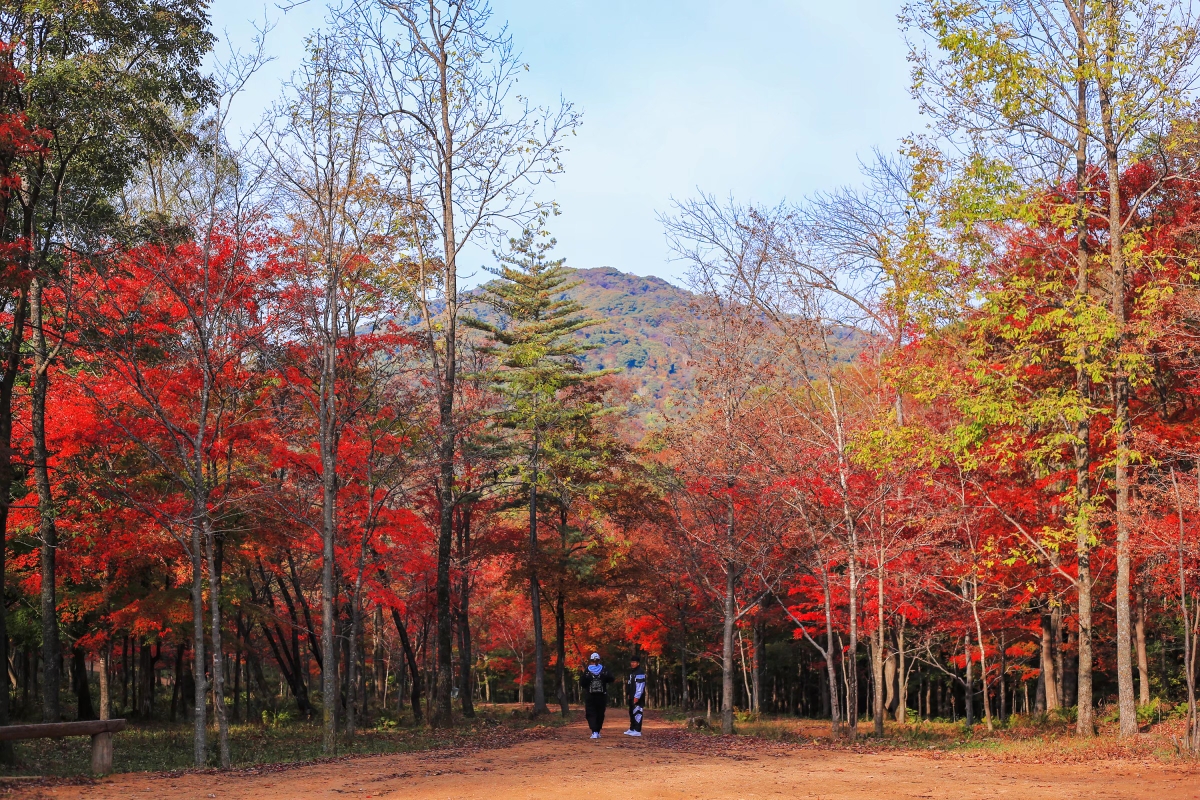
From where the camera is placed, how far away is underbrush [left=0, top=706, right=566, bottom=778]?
1366 cm

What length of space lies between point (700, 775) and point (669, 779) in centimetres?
58

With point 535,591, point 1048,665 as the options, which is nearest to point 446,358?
point 535,591

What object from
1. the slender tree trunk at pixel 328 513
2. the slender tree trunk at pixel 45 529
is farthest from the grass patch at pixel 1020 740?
the slender tree trunk at pixel 45 529

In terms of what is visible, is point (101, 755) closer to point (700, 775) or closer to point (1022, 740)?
point (700, 775)

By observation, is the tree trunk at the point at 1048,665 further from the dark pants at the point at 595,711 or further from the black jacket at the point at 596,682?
the dark pants at the point at 595,711

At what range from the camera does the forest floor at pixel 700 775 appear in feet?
30.0

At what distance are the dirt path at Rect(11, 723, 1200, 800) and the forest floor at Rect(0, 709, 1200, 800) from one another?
0.05 feet

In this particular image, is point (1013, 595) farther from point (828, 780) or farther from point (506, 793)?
point (506, 793)

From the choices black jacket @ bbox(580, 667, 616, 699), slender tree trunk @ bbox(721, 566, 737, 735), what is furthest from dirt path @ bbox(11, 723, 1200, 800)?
slender tree trunk @ bbox(721, 566, 737, 735)

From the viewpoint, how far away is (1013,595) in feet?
79.5

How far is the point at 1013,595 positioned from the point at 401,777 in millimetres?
18911

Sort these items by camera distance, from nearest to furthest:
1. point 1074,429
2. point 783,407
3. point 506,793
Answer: point 506,793 < point 1074,429 < point 783,407

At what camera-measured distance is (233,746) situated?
18109mm

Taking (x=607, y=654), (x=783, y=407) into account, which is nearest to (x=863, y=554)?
(x=783, y=407)
